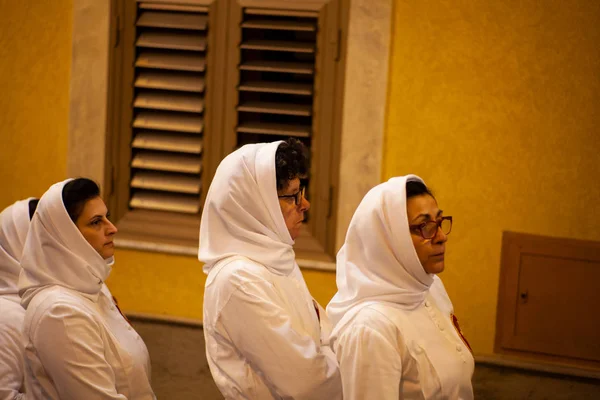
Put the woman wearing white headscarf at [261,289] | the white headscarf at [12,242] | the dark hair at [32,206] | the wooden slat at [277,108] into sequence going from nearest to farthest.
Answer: the woman wearing white headscarf at [261,289] → the white headscarf at [12,242] → the dark hair at [32,206] → the wooden slat at [277,108]

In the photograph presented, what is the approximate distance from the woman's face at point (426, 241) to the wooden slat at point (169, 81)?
244 cm

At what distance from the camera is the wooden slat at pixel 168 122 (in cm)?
501

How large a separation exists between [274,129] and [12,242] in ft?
5.70

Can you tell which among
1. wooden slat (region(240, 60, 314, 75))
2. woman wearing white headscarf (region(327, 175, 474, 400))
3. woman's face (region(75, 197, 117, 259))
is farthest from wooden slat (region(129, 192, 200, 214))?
woman wearing white headscarf (region(327, 175, 474, 400))

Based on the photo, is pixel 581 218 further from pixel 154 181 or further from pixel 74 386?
pixel 74 386

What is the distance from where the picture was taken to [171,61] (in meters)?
4.98

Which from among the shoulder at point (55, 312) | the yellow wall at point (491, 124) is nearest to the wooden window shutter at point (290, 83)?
the yellow wall at point (491, 124)

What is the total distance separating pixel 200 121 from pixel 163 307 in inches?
44.6

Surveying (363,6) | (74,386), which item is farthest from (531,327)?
(74,386)

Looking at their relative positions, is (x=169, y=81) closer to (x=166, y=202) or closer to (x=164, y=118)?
(x=164, y=118)

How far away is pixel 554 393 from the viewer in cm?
443

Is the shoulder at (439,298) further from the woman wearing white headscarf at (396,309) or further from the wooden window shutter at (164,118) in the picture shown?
the wooden window shutter at (164,118)

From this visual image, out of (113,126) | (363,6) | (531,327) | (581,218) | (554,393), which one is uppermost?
(363,6)

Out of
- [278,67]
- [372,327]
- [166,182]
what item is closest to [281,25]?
[278,67]
